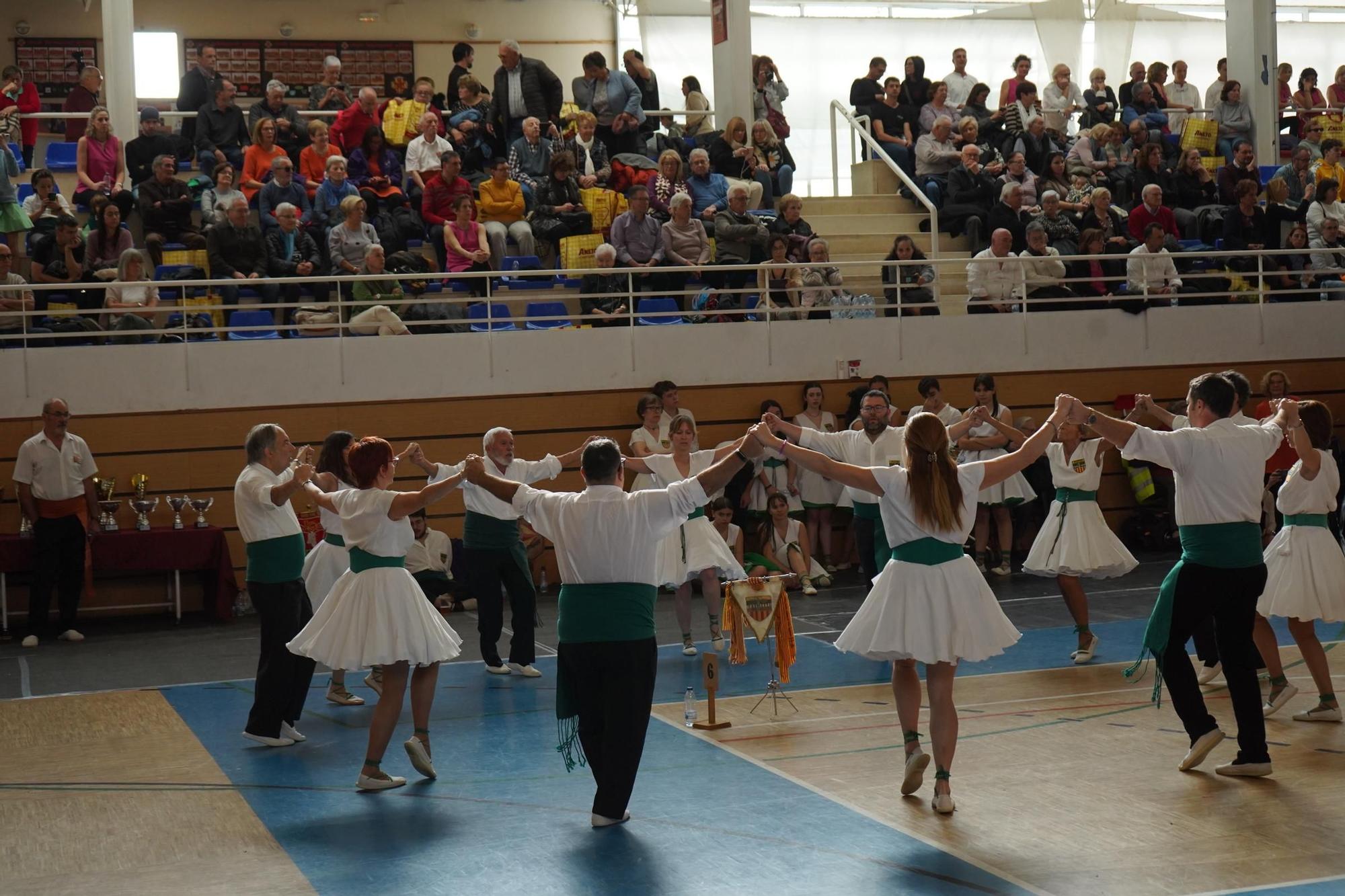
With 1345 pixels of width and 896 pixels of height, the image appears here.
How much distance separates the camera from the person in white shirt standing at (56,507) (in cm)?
1237

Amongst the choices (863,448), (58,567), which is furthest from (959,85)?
(58,567)

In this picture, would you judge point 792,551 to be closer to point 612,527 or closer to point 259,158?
point 259,158

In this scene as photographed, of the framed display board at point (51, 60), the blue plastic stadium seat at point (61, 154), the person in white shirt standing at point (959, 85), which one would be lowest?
the blue plastic stadium seat at point (61, 154)

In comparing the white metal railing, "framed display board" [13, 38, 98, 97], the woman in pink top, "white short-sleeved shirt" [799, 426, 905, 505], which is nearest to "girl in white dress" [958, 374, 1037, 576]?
the white metal railing

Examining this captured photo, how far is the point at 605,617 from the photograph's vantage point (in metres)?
6.28

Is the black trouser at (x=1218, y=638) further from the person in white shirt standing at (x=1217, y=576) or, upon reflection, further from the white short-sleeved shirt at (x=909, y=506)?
the white short-sleeved shirt at (x=909, y=506)

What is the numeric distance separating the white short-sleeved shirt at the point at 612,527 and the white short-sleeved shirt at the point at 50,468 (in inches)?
302

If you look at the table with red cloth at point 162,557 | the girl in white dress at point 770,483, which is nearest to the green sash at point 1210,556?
the girl in white dress at point 770,483

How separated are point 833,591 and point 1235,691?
22.8ft

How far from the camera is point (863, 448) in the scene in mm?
10297

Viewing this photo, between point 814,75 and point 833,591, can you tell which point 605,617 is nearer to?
point 833,591

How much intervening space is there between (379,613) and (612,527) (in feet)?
4.84

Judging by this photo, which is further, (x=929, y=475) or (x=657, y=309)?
(x=657, y=309)

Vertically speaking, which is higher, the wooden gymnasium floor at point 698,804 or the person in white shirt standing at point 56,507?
the person in white shirt standing at point 56,507
